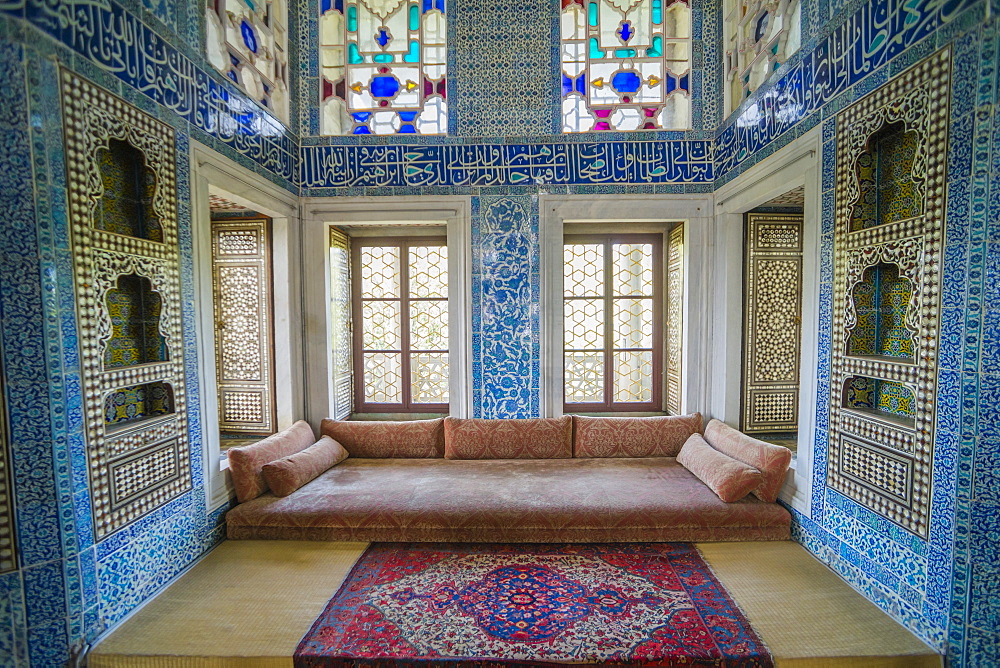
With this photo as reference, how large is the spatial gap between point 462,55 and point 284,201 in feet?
6.97

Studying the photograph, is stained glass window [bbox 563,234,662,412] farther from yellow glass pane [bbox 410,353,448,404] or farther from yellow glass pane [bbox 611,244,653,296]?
yellow glass pane [bbox 410,353,448,404]

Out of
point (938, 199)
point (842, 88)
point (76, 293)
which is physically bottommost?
point (76, 293)

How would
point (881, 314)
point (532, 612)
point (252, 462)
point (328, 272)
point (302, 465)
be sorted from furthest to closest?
1. point (328, 272)
2. point (302, 465)
3. point (252, 462)
4. point (881, 314)
5. point (532, 612)

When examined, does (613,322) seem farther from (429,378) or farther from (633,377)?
(429,378)

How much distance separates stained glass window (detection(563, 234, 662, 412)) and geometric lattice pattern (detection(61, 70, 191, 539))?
3.41 metres

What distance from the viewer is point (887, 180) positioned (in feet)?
8.30

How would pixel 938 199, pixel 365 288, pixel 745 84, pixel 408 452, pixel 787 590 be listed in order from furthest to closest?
pixel 365 288
pixel 408 452
pixel 745 84
pixel 787 590
pixel 938 199

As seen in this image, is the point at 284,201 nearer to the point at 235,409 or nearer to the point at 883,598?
A: the point at 235,409

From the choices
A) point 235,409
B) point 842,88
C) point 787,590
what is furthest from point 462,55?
point 787,590

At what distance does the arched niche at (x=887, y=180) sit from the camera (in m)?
2.38

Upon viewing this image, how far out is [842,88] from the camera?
8.91ft

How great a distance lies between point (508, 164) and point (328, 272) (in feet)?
6.53

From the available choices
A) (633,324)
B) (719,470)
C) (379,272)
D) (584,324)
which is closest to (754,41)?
(633,324)

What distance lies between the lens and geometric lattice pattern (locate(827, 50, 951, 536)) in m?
2.20
